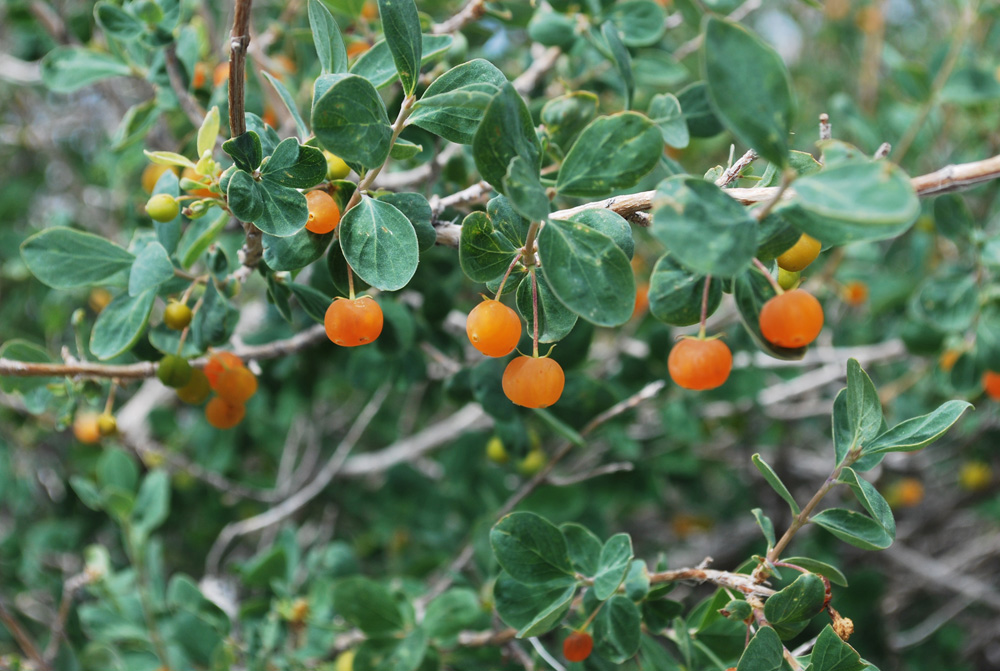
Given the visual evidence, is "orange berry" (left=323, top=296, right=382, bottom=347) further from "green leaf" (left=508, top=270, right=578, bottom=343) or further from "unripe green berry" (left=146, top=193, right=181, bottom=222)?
"unripe green berry" (left=146, top=193, right=181, bottom=222)

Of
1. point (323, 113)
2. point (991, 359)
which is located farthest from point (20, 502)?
point (991, 359)

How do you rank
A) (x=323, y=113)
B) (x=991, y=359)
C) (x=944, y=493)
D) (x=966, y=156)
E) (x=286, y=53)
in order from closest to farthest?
(x=323, y=113), (x=991, y=359), (x=286, y=53), (x=966, y=156), (x=944, y=493)

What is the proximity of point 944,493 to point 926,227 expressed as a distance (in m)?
1.52

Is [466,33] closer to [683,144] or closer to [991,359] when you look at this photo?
[683,144]

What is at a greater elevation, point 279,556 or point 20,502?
point 279,556

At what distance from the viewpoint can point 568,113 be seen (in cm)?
127

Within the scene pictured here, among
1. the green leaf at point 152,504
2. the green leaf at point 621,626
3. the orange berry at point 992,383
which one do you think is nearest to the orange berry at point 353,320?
the green leaf at point 621,626

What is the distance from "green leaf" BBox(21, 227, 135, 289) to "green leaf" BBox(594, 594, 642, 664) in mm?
1136

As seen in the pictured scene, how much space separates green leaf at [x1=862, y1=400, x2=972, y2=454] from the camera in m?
1.02

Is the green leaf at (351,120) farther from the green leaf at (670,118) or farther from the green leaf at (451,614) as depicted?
the green leaf at (451,614)

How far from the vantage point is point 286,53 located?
262 cm

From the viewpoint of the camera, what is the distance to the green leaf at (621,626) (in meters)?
1.19

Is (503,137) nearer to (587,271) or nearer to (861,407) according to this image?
(587,271)

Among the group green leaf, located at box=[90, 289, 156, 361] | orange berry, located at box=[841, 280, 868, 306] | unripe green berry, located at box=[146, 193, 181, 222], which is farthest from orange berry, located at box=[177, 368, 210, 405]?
orange berry, located at box=[841, 280, 868, 306]
